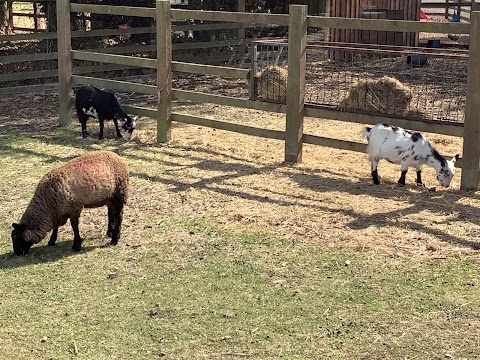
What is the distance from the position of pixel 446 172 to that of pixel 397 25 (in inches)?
67.4

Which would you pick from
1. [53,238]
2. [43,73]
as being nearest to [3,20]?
[43,73]

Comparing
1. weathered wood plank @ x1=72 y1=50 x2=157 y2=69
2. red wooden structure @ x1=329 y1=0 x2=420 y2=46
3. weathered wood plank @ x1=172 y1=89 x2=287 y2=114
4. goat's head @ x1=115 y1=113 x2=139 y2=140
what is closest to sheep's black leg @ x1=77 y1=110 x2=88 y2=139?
goat's head @ x1=115 y1=113 x2=139 y2=140

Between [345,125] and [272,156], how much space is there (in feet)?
8.28

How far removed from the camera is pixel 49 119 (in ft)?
41.7

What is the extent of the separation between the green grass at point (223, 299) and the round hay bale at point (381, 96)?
13.5 ft

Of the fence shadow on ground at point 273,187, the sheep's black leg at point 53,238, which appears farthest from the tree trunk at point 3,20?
the sheep's black leg at point 53,238

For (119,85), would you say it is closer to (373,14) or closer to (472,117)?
(472,117)

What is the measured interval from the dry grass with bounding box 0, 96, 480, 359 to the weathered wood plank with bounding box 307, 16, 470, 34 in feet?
5.51

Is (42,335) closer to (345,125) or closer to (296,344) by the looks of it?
(296,344)

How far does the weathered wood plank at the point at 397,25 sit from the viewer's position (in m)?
8.01

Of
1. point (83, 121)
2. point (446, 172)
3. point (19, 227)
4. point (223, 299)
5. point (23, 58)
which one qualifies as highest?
point (23, 58)

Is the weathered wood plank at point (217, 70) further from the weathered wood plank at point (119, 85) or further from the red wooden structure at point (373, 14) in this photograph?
the red wooden structure at point (373, 14)

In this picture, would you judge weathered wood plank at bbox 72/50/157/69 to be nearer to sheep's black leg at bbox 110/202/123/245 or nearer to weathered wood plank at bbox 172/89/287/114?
weathered wood plank at bbox 172/89/287/114

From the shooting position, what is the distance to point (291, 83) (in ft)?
30.2
